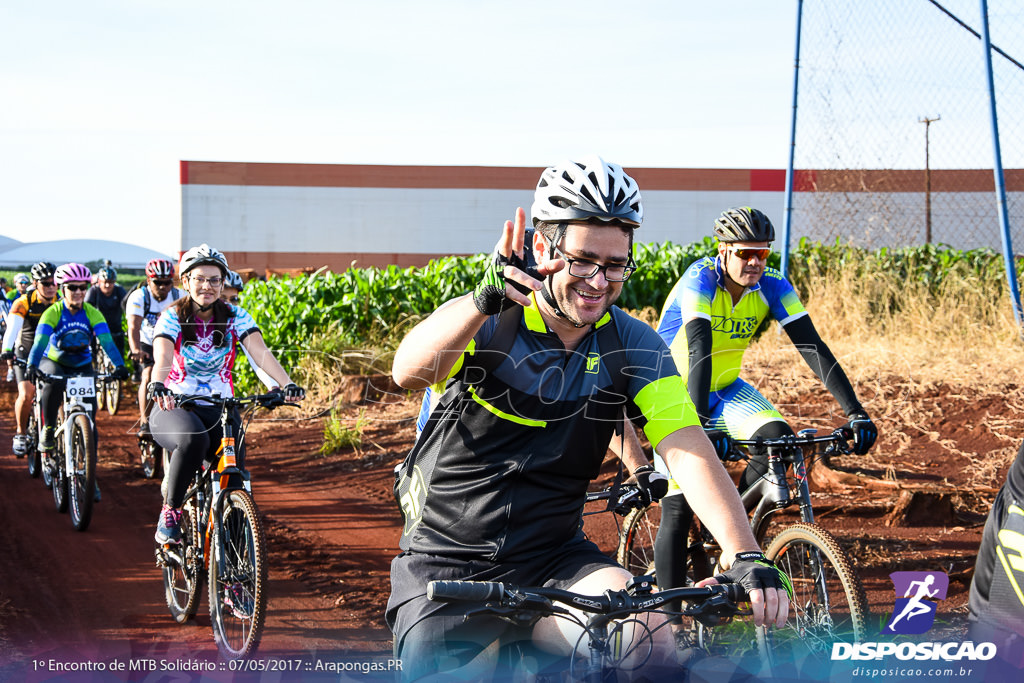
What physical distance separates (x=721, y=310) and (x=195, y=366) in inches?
148

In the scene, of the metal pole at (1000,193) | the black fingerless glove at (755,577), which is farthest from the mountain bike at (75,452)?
the metal pole at (1000,193)

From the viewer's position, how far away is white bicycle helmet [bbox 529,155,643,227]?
8.94 feet

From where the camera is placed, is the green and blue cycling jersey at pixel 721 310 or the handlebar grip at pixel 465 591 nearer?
the handlebar grip at pixel 465 591

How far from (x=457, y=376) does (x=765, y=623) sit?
115 cm

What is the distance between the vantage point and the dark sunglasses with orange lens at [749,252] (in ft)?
17.2

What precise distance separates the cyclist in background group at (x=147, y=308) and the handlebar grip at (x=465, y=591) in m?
9.92

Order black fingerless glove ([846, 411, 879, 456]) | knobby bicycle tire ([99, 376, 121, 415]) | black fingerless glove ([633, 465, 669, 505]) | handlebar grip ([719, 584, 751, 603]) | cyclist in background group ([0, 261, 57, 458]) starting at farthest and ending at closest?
knobby bicycle tire ([99, 376, 121, 415]) → cyclist in background group ([0, 261, 57, 458]) → black fingerless glove ([846, 411, 879, 456]) → black fingerless glove ([633, 465, 669, 505]) → handlebar grip ([719, 584, 751, 603])

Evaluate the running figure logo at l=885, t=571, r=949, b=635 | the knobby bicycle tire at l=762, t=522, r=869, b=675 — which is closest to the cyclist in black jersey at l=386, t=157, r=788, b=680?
the knobby bicycle tire at l=762, t=522, r=869, b=675

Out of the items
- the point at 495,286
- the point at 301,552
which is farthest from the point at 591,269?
the point at 301,552

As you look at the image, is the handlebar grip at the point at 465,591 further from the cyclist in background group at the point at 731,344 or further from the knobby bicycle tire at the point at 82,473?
the knobby bicycle tire at the point at 82,473

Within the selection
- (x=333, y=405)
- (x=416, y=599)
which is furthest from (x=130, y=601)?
(x=333, y=405)

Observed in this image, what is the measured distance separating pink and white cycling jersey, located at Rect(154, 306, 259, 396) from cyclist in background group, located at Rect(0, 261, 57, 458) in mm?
4585

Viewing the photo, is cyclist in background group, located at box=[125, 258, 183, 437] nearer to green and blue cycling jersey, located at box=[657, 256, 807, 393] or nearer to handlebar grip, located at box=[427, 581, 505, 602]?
green and blue cycling jersey, located at box=[657, 256, 807, 393]

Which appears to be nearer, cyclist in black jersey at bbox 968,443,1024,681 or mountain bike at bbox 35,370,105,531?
cyclist in black jersey at bbox 968,443,1024,681
